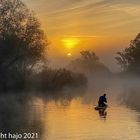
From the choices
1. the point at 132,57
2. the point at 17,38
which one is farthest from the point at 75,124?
the point at 132,57

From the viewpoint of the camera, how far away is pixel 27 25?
7594 cm

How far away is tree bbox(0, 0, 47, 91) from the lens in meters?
74.6

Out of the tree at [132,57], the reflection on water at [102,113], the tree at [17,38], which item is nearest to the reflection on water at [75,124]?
the reflection on water at [102,113]

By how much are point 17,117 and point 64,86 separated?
54.1 metres

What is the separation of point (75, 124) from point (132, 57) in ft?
370

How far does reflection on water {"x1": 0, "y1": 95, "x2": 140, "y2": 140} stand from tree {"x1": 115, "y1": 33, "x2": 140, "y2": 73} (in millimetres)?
97937

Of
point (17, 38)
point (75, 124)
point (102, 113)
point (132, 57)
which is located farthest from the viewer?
point (132, 57)

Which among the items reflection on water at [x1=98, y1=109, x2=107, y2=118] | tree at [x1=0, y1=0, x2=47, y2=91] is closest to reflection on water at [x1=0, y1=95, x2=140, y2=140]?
reflection on water at [x1=98, y1=109, x2=107, y2=118]

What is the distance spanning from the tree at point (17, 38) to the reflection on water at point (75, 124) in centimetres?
2763

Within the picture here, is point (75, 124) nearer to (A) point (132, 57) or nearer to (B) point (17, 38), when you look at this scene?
(B) point (17, 38)

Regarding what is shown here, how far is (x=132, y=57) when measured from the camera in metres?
148

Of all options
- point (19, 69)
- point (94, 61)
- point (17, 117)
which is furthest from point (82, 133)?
point (94, 61)

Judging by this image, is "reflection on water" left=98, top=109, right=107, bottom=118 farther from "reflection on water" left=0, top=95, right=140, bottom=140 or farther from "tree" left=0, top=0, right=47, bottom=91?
"tree" left=0, top=0, right=47, bottom=91

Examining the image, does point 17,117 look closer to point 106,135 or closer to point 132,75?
point 106,135
